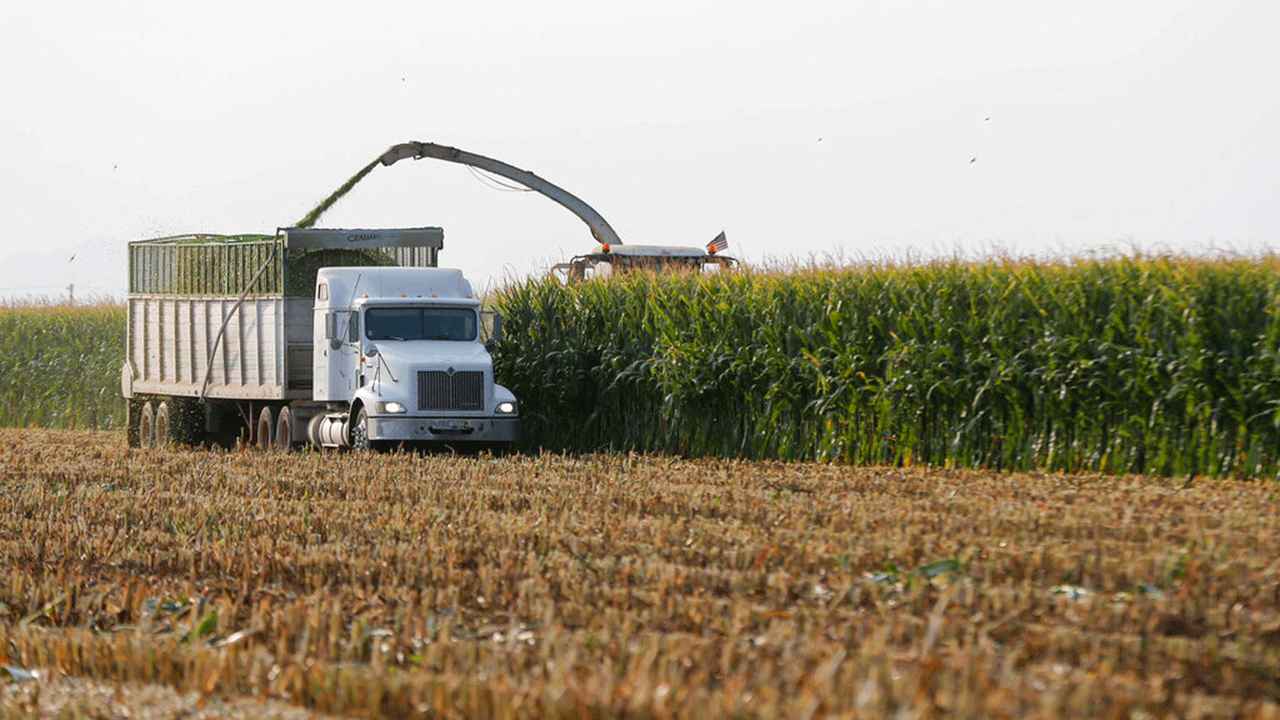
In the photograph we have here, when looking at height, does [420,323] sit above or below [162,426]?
above

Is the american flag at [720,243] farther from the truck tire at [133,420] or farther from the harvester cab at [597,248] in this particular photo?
the truck tire at [133,420]

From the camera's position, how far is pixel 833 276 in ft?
64.7

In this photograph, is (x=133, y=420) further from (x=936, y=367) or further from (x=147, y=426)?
(x=936, y=367)

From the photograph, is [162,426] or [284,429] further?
[162,426]

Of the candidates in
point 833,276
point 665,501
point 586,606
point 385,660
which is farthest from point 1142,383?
point 385,660

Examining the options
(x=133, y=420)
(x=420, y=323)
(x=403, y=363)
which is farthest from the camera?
(x=133, y=420)

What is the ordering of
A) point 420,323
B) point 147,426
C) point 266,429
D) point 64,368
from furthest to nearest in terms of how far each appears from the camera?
point 64,368, point 147,426, point 266,429, point 420,323

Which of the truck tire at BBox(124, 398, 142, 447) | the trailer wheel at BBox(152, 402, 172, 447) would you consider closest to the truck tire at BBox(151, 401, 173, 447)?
the trailer wheel at BBox(152, 402, 172, 447)

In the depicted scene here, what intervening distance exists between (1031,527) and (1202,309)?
6.27 metres

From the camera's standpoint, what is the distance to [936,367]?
58.6 ft

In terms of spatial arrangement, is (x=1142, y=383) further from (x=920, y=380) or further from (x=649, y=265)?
(x=649, y=265)

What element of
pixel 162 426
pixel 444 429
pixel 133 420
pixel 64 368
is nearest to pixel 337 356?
pixel 444 429

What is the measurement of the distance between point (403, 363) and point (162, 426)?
6395 mm

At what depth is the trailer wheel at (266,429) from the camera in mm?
22484
